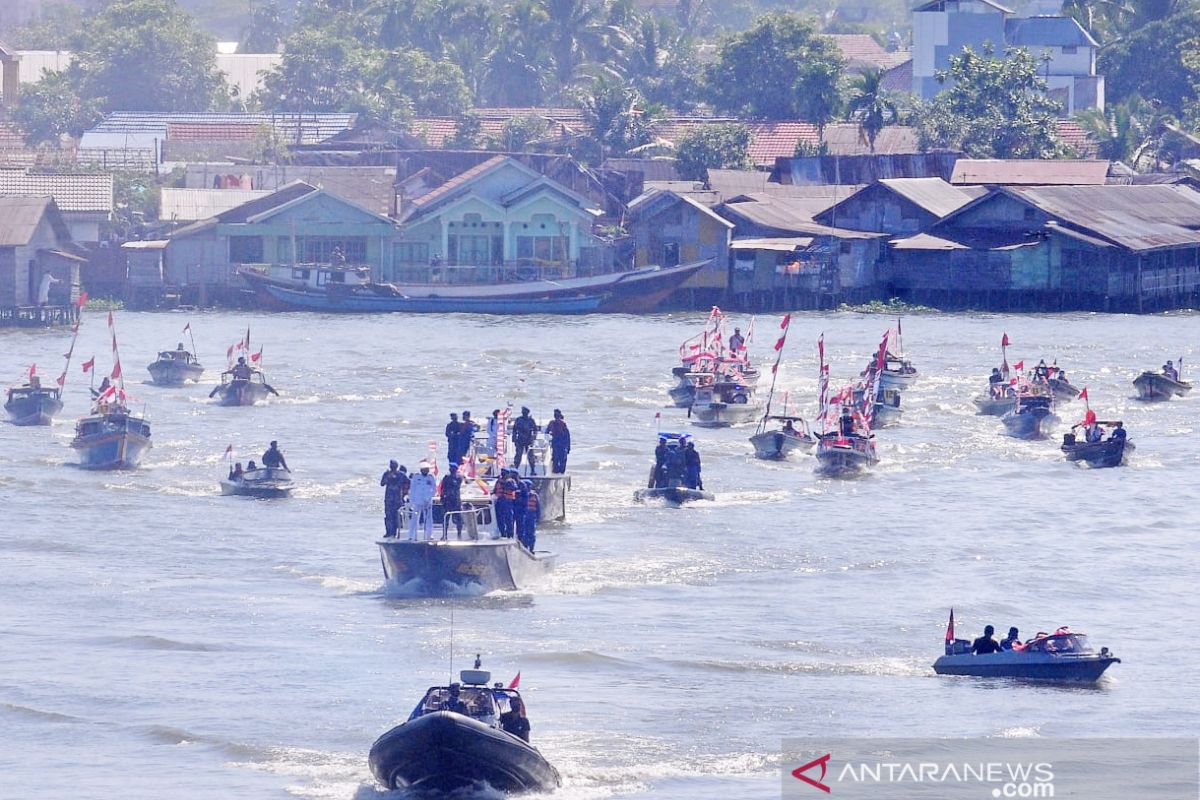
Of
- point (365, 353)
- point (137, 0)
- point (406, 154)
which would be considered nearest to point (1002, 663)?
point (365, 353)

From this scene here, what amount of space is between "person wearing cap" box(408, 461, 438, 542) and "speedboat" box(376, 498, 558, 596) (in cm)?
15

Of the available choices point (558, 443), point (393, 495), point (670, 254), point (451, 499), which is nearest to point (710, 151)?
point (670, 254)

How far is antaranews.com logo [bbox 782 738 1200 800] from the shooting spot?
1024 inches

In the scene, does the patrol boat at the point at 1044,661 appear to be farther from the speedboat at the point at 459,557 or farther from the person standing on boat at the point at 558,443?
the person standing on boat at the point at 558,443

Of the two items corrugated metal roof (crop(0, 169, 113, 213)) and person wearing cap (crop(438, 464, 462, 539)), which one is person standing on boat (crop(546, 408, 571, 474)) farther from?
corrugated metal roof (crop(0, 169, 113, 213))

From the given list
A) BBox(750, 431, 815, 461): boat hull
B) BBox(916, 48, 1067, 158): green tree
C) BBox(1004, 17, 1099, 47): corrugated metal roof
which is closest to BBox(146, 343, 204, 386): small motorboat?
BBox(750, 431, 815, 461): boat hull

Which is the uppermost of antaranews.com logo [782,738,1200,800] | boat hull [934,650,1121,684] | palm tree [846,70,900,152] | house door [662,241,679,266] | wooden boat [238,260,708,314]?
palm tree [846,70,900,152]

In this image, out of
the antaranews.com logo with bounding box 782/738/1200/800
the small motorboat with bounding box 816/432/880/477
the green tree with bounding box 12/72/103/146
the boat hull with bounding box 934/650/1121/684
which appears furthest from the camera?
the green tree with bounding box 12/72/103/146

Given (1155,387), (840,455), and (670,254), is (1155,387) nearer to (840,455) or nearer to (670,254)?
(840,455)

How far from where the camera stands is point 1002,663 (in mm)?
30328

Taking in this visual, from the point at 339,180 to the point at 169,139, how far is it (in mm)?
21803

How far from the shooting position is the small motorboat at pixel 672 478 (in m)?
44.0

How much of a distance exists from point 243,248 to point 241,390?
37177mm

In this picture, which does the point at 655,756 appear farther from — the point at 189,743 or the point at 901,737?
the point at 189,743
